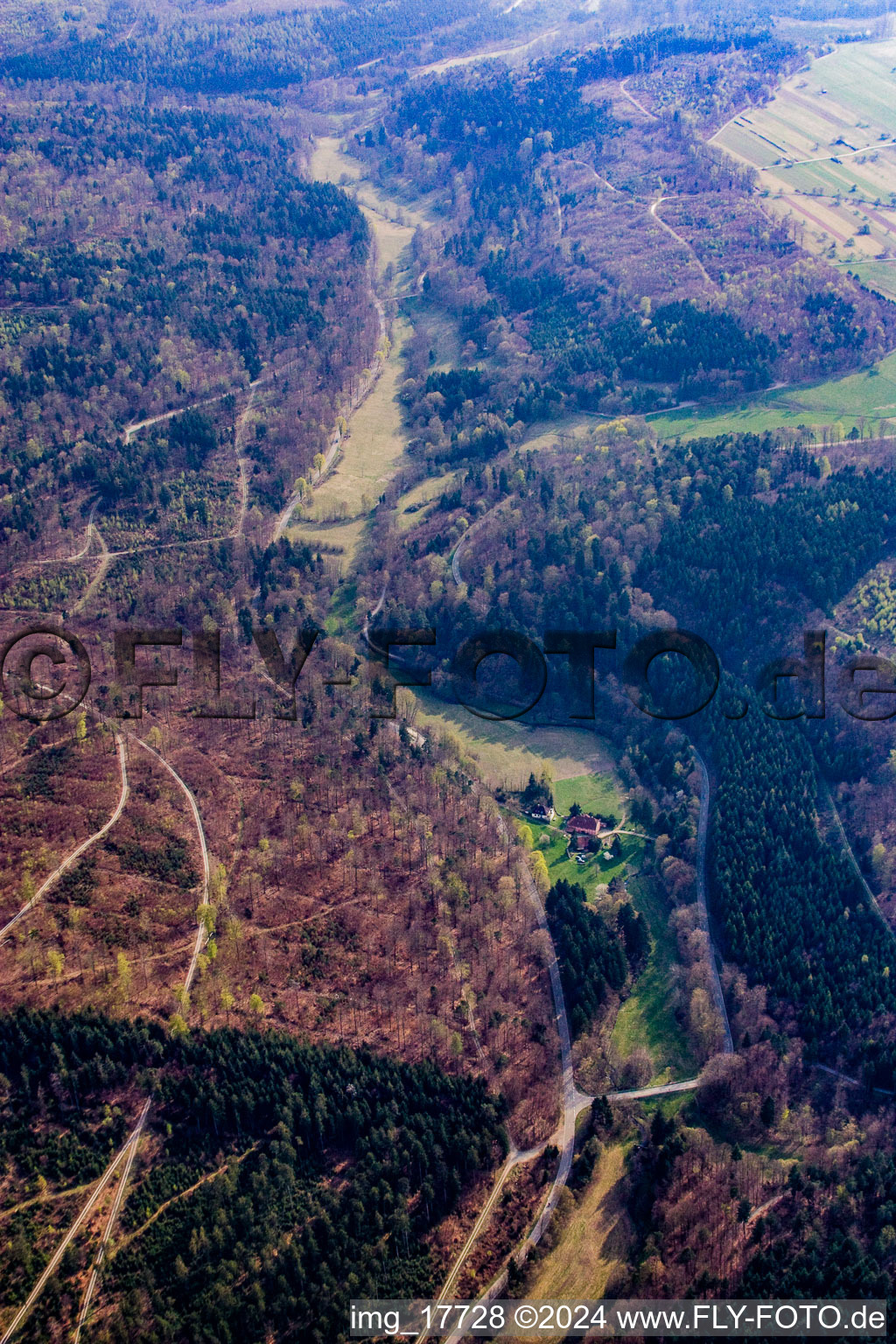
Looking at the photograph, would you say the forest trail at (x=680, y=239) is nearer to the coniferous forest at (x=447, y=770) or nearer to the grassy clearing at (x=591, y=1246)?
the coniferous forest at (x=447, y=770)

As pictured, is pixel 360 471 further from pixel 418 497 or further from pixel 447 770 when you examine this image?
pixel 447 770

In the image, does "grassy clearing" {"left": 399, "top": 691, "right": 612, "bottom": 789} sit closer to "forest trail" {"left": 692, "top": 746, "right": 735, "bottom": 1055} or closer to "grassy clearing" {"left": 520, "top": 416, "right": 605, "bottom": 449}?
"forest trail" {"left": 692, "top": 746, "right": 735, "bottom": 1055}

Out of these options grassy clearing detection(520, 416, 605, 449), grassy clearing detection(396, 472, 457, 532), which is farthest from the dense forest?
grassy clearing detection(520, 416, 605, 449)

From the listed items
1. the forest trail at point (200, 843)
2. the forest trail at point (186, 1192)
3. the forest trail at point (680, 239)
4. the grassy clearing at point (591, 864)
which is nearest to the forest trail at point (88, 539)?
the forest trail at point (200, 843)

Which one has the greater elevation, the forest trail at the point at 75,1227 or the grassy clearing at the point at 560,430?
the grassy clearing at the point at 560,430

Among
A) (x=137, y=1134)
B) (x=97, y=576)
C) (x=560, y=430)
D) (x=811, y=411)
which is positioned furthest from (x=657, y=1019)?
(x=560, y=430)

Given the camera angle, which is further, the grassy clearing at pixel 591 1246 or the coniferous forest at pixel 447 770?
the coniferous forest at pixel 447 770
